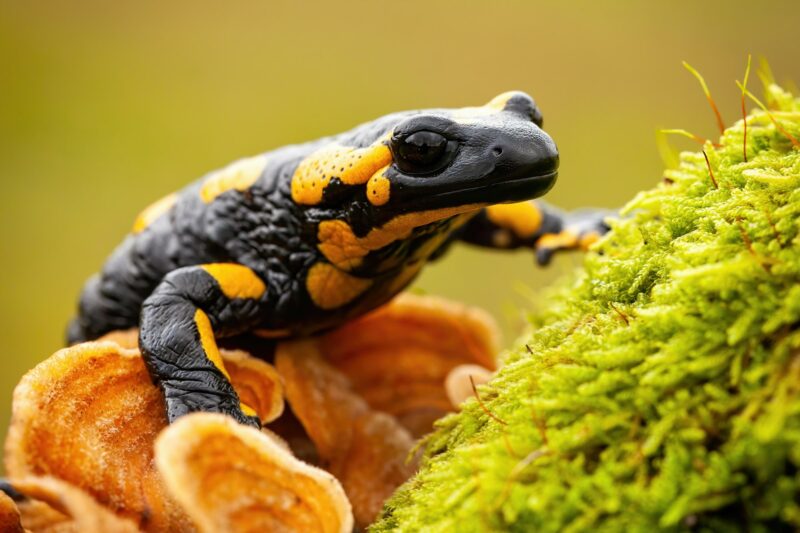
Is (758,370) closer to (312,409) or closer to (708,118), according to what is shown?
(312,409)

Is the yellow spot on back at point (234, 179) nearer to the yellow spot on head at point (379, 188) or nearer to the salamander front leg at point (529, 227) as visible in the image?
the yellow spot on head at point (379, 188)

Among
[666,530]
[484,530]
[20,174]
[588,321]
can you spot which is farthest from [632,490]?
[20,174]

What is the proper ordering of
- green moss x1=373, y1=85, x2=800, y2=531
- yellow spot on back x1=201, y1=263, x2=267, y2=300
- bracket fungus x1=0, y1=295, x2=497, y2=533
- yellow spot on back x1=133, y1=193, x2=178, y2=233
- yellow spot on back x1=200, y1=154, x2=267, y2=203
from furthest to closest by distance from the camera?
yellow spot on back x1=133, y1=193, x2=178, y2=233
yellow spot on back x1=200, y1=154, x2=267, y2=203
yellow spot on back x1=201, y1=263, x2=267, y2=300
bracket fungus x1=0, y1=295, x2=497, y2=533
green moss x1=373, y1=85, x2=800, y2=531

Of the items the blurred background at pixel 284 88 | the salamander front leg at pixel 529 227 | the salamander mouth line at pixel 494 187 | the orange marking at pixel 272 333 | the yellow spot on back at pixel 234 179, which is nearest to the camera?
the salamander mouth line at pixel 494 187

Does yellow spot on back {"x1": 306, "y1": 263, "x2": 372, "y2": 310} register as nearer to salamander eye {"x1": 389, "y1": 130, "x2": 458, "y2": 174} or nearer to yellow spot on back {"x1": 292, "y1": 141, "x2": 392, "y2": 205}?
A: yellow spot on back {"x1": 292, "y1": 141, "x2": 392, "y2": 205}

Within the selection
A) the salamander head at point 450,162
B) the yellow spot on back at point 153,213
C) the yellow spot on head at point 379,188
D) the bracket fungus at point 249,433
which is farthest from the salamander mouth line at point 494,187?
the yellow spot on back at point 153,213

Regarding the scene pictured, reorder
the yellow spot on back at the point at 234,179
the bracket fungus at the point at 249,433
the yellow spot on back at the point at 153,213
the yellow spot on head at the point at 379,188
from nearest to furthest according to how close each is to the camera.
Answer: the bracket fungus at the point at 249,433 → the yellow spot on head at the point at 379,188 → the yellow spot on back at the point at 234,179 → the yellow spot on back at the point at 153,213

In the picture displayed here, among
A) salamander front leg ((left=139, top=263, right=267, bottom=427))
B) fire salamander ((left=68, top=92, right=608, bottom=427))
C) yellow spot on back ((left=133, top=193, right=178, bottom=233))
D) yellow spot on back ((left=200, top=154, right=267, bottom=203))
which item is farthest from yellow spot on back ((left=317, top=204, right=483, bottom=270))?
yellow spot on back ((left=133, top=193, right=178, bottom=233))
